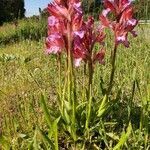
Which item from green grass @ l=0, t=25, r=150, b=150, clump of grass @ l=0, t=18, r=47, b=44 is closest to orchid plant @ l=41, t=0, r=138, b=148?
green grass @ l=0, t=25, r=150, b=150

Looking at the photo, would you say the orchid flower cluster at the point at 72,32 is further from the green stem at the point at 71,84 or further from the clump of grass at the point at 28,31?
the clump of grass at the point at 28,31

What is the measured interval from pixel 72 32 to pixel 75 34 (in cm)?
3

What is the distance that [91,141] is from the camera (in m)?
3.64

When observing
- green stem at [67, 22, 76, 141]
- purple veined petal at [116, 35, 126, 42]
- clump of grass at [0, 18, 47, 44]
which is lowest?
clump of grass at [0, 18, 47, 44]

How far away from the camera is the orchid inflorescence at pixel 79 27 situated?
3166 mm

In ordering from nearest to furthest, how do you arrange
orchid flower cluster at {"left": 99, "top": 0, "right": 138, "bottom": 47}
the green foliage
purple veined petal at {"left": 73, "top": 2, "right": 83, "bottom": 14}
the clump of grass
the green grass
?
purple veined petal at {"left": 73, "top": 2, "right": 83, "bottom": 14}
orchid flower cluster at {"left": 99, "top": 0, "right": 138, "bottom": 47}
the green grass
the green foliage
the clump of grass

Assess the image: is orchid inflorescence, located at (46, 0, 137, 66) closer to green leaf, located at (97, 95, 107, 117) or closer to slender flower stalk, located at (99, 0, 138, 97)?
slender flower stalk, located at (99, 0, 138, 97)

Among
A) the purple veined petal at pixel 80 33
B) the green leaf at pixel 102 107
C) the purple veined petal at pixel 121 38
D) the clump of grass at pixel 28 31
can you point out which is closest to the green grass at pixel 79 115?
the green leaf at pixel 102 107

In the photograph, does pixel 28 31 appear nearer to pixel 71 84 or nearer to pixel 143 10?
pixel 143 10

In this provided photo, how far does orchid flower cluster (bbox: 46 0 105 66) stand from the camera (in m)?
3.15

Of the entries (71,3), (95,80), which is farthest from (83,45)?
(95,80)

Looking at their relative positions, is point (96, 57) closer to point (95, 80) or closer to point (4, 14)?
point (95, 80)

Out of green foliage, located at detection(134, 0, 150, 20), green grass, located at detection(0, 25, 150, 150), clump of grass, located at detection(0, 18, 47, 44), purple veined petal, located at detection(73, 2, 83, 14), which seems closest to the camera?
purple veined petal, located at detection(73, 2, 83, 14)

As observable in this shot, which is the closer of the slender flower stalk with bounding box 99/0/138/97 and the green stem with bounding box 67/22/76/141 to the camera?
the green stem with bounding box 67/22/76/141
